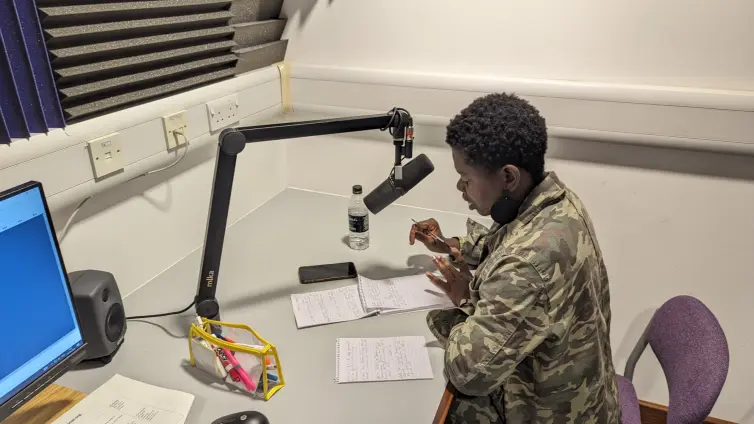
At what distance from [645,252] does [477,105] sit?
0.91m

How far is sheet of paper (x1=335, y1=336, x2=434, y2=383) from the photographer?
3.25ft

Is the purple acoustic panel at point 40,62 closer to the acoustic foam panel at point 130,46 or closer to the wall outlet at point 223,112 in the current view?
the acoustic foam panel at point 130,46

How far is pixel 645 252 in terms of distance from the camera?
5.18 feet

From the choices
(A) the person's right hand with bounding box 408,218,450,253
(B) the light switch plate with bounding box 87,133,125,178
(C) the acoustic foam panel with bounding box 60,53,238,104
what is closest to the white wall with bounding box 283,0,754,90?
(C) the acoustic foam panel with bounding box 60,53,238,104

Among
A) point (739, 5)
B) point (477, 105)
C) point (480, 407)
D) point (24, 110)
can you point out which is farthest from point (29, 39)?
point (739, 5)

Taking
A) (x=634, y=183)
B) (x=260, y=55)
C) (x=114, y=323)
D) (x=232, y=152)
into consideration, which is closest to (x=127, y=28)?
A: (x=232, y=152)

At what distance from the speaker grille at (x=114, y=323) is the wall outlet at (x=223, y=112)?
1.84 feet

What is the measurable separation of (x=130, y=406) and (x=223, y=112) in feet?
2.63

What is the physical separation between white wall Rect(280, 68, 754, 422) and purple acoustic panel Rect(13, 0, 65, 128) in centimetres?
83

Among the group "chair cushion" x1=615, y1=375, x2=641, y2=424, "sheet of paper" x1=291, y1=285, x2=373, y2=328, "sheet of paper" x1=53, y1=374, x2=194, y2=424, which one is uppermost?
"sheet of paper" x1=53, y1=374, x2=194, y2=424

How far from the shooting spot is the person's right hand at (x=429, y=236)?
1.39 m

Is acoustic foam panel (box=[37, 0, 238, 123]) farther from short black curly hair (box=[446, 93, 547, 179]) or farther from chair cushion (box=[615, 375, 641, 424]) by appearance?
chair cushion (box=[615, 375, 641, 424])

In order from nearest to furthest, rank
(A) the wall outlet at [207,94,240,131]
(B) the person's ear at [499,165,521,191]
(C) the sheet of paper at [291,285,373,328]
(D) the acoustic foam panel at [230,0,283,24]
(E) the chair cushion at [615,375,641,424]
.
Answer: (B) the person's ear at [499,165,521,191] < (C) the sheet of paper at [291,285,373,328] < (E) the chair cushion at [615,375,641,424] < (A) the wall outlet at [207,94,240,131] < (D) the acoustic foam panel at [230,0,283,24]

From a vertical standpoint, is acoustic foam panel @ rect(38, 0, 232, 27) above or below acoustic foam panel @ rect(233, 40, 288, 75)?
above
